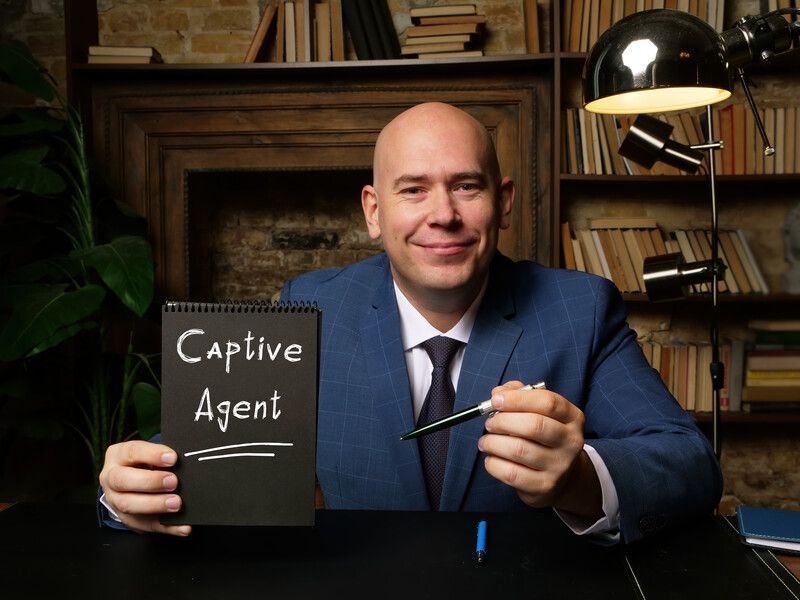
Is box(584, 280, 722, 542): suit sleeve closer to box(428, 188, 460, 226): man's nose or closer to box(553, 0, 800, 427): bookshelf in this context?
box(428, 188, 460, 226): man's nose

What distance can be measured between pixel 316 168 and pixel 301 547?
275 cm

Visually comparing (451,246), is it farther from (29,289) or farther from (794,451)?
(794,451)

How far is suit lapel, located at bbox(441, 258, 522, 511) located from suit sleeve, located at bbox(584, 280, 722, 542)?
7.0 inches

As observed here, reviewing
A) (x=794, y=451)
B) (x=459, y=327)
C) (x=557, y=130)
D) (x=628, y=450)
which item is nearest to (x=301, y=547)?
(x=628, y=450)

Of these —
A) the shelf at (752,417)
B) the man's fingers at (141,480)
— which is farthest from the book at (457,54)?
the man's fingers at (141,480)

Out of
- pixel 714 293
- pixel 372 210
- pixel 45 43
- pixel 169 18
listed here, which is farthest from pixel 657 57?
pixel 45 43

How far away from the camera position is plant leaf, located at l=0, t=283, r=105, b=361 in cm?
248

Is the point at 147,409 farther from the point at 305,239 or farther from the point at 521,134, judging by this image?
the point at 521,134

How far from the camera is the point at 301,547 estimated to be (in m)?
0.89

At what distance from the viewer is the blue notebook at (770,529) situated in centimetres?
92

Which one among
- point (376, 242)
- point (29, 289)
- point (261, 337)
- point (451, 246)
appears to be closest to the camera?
point (261, 337)

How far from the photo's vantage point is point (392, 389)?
4.64 ft

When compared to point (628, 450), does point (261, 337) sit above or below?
above

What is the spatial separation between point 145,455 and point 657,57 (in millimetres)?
1131
